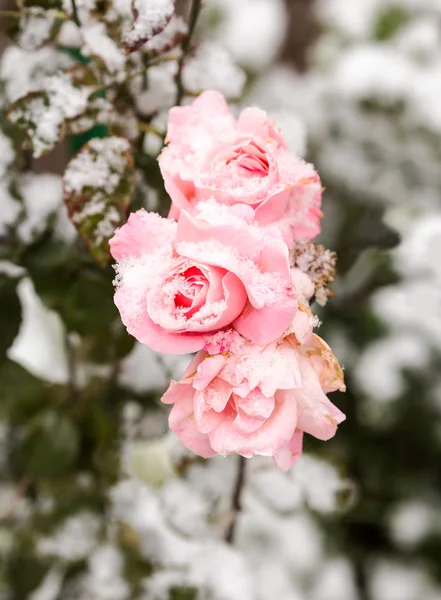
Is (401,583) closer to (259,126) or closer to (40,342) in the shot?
(40,342)

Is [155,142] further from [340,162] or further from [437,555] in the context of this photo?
[437,555]

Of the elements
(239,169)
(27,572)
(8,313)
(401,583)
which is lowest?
(401,583)

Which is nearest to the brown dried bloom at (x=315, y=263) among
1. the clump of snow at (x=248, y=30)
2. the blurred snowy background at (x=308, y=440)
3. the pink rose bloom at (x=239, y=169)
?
the pink rose bloom at (x=239, y=169)

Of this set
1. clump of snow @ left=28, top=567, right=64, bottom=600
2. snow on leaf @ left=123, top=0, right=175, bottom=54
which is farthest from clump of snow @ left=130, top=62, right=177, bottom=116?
clump of snow @ left=28, top=567, right=64, bottom=600

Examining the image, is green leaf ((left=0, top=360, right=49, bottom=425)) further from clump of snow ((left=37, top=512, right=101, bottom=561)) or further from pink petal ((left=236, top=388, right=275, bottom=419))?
pink petal ((left=236, top=388, right=275, bottom=419))

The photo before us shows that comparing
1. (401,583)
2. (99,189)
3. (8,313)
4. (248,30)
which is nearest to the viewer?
(99,189)

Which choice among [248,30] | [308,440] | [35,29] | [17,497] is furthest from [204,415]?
[248,30]

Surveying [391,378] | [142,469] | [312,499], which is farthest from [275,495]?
[391,378]
